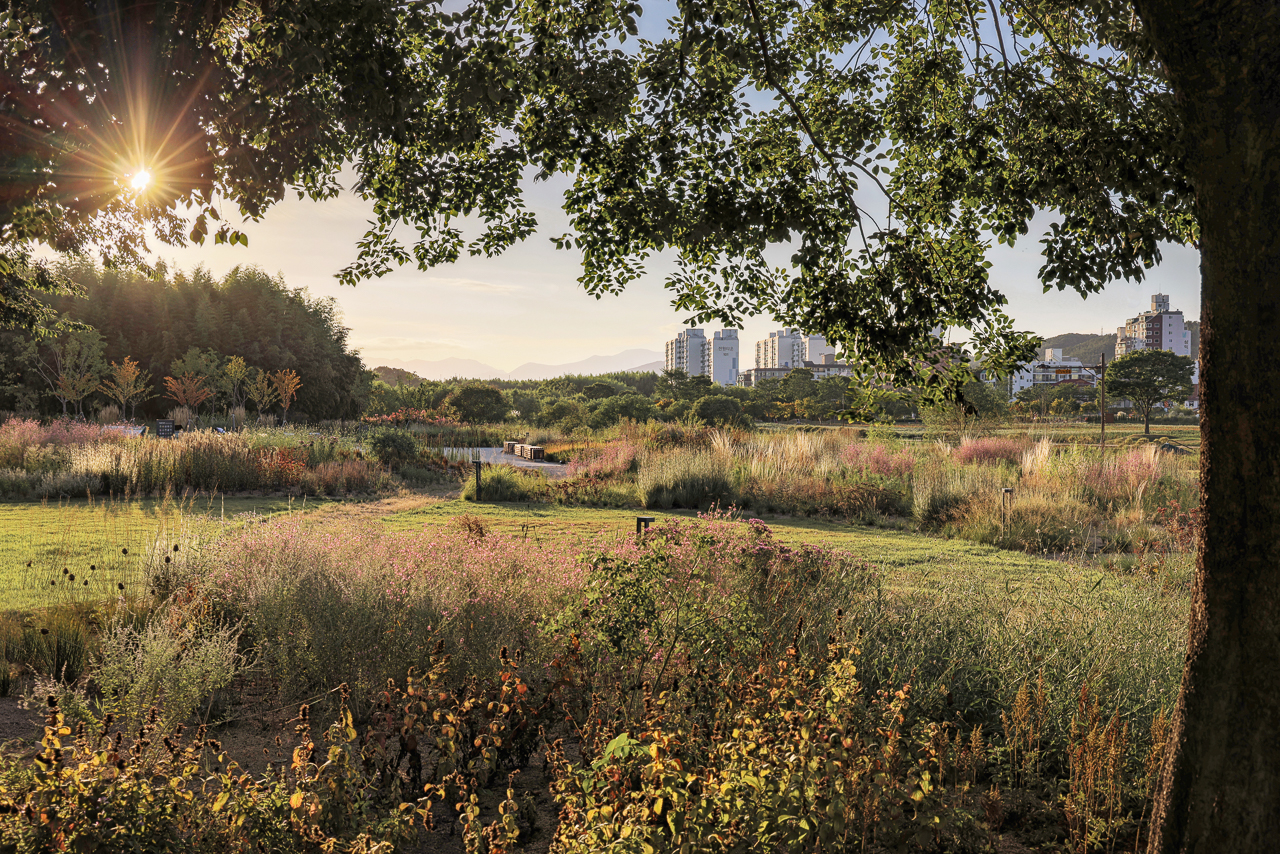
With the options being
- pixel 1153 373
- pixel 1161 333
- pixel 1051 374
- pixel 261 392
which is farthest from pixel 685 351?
pixel 261 392

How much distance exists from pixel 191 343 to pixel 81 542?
28662mm

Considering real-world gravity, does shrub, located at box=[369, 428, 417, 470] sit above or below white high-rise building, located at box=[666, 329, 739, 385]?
below

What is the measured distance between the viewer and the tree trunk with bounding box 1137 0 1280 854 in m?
1.97

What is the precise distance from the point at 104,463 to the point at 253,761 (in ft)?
34.9

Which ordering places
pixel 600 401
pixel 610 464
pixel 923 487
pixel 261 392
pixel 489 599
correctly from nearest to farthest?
1. pixel 489 599
2. pixel 923 487
3. pixel 610 464
4. pixel 261 392
5. pixel 600 401

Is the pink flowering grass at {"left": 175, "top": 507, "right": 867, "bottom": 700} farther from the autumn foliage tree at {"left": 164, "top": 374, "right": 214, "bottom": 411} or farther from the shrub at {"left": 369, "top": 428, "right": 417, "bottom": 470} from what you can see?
the autumn foliage tree at {"left": 164, "top": 374, "right": 214, "bottom": 411}

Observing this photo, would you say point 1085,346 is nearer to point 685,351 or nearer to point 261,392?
point 685,351

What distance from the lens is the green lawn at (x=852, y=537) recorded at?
6648mm

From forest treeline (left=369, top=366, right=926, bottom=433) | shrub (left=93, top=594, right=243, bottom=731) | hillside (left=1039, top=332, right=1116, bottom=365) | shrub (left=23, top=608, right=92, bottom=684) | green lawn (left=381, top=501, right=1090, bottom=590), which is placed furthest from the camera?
hillside (left=1039, top=332, right=1116, bottom=365)

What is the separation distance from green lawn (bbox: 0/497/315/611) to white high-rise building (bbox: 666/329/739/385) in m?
174

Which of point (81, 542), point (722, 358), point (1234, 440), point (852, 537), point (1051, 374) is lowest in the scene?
point (852, 537)

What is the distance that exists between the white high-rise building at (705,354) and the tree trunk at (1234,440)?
180556 millimetres

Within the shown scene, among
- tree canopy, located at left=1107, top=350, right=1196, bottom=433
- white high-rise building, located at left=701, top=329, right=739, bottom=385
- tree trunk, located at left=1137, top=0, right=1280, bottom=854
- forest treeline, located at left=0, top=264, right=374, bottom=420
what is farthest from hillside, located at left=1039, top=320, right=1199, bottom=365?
tree trunk, located at left=1137, top=0, right=1280, bottom=854

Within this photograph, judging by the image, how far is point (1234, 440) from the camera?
2027 millimetres
